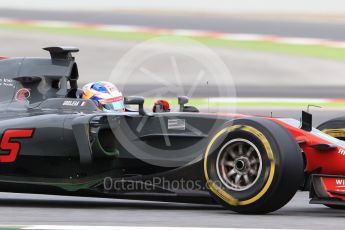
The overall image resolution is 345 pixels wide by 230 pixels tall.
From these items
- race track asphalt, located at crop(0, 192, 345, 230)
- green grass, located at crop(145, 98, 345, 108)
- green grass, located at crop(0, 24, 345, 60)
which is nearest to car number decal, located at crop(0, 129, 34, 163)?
race track asphalt, located at crop(0, 192, 345, 230)

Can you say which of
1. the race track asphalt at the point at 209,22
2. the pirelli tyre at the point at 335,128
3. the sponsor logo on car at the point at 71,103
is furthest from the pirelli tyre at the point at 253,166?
the race track asphalt at the point at 209,22

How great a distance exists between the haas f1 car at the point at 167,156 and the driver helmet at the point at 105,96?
0.32 metres

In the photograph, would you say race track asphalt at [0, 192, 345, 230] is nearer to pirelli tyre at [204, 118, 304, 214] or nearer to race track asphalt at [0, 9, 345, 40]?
pirelli tyre at [204, 118, 304, 214]

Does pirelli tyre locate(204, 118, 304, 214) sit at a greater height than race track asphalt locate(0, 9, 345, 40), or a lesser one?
lesser

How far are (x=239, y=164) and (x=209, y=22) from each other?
1965 centimetres

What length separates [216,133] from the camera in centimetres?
796

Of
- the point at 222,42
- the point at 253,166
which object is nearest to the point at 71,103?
the point at 253,166

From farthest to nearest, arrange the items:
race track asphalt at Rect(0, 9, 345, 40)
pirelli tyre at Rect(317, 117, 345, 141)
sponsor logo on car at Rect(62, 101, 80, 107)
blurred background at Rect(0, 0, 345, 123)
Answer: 1. race track asphalt at Rect(0, 9, 345, 40)
2. blurred background at Rect(0, 0, 345, 123)
3. pirelli tyre at Rect(317, 117, 345, 141)
4. sponsor logo on car at Rect(62, 101, 80, 107)

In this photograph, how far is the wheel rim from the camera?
7727mm

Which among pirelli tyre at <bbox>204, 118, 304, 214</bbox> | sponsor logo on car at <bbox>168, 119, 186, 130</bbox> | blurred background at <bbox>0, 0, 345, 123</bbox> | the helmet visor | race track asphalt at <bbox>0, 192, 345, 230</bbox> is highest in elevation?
blurred background at <bbox>0, 0, 345, 123</bbox>

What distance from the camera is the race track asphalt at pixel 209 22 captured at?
25480 millimetres

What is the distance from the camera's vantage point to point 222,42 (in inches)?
934

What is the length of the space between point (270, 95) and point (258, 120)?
10.9 m

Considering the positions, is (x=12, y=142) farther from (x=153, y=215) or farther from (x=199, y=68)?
(x=199, y=68)
